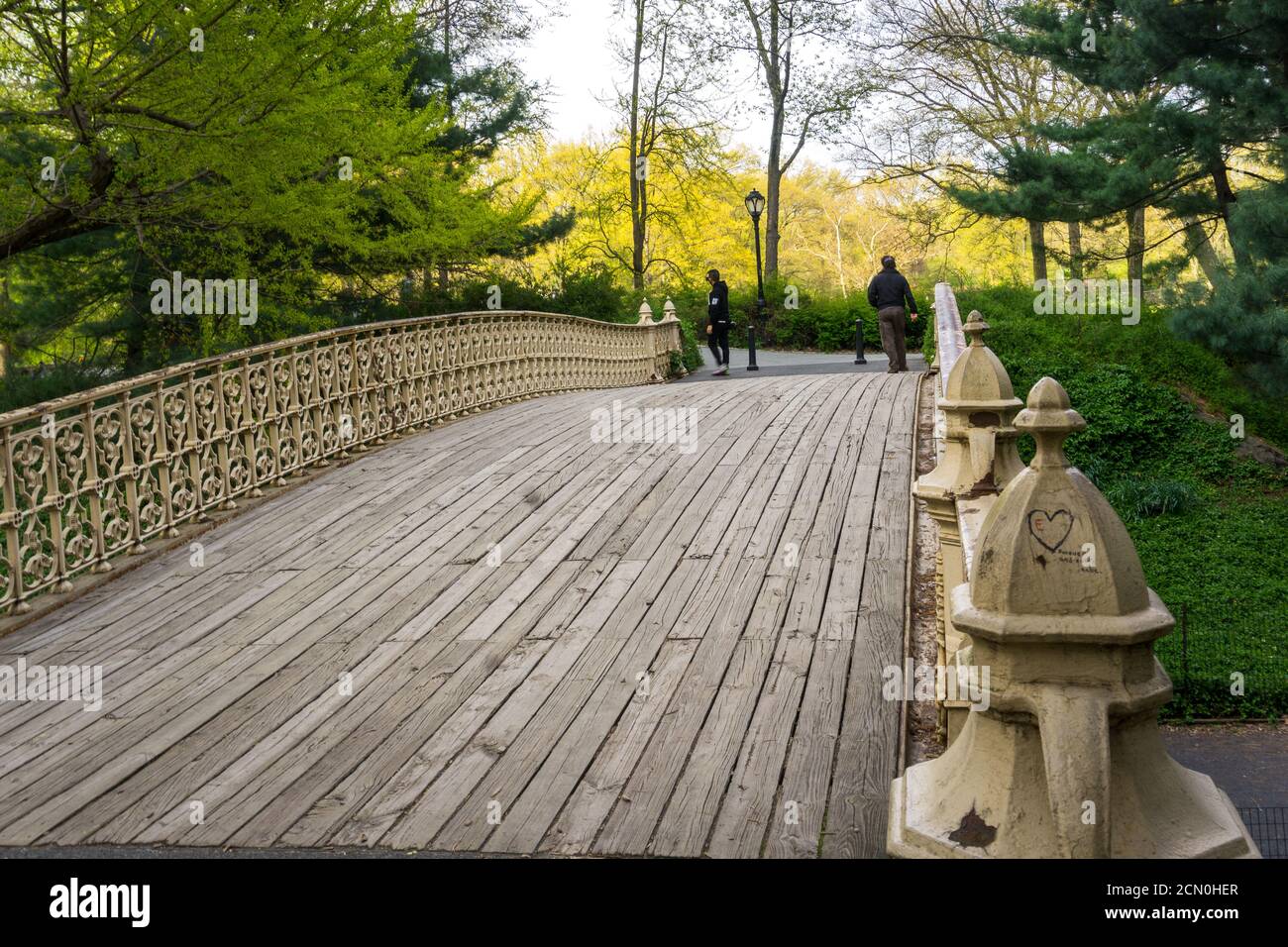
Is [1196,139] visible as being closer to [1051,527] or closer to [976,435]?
[976,435]

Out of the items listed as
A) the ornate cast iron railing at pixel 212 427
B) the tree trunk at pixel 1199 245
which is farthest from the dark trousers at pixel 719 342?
the tree trunk at pixel 1199 245

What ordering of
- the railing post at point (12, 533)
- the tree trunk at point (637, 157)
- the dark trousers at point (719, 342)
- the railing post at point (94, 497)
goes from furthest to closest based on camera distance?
1. the tree trunk at point (637, 157)
2. the dark trousers at point (719, 342)
3. the railing post at point (94, 497)
4. the railing post at point (12, 533)

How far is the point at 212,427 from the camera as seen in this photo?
989cm

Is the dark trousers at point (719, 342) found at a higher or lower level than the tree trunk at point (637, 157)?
lower

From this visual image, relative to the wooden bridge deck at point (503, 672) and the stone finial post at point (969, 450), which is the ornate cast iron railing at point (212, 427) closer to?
the wooden bridge deck at point (503, 672)

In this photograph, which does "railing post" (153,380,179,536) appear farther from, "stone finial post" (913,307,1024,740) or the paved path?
the paved path

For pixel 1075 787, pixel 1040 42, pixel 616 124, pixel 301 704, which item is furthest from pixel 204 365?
pixel 616 124

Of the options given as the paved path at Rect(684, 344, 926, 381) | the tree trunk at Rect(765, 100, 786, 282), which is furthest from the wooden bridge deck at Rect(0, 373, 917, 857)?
the tree trunk at Rect(765, 100, 786, 282)

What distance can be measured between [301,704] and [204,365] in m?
4.65

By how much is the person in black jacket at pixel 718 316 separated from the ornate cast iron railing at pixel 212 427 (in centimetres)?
758

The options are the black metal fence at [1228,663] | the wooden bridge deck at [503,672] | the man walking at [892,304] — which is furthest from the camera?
the man walking at [892,304]

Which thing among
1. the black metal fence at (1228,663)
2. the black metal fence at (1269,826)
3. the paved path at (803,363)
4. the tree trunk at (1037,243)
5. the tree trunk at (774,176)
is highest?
the tree trunk at (774,176)

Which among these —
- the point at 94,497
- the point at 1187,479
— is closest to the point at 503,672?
the point at 94,497

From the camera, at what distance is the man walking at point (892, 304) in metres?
20.1
